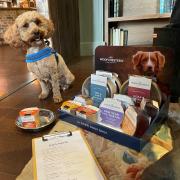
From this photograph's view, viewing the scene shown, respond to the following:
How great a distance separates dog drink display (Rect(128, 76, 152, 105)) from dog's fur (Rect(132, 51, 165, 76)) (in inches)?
2.9

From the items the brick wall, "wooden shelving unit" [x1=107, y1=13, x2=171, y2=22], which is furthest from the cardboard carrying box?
the brick wall

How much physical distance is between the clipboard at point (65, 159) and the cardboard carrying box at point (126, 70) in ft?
0.29

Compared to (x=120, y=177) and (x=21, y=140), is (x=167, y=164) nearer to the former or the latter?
(x=120, y=177)

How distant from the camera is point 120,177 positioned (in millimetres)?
755

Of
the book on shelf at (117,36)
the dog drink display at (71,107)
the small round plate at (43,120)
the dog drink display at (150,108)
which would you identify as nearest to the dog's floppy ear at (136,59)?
the dog drink display at (150,108)

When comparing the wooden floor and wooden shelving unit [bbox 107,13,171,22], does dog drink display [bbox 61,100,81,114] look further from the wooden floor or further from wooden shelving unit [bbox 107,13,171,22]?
wooden shelving unit [bbox 107,13,171,22]

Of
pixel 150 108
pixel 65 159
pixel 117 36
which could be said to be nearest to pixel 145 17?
pixel 117 36

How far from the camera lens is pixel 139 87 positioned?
1.05 meters

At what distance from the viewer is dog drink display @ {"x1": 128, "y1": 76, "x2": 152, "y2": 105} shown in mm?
1026

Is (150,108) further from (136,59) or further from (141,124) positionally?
(136,59)

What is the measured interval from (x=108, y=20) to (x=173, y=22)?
864mm

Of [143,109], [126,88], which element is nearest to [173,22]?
[126,88]

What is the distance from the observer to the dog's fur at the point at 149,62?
105 centimetres

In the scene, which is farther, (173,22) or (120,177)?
(173,22)
